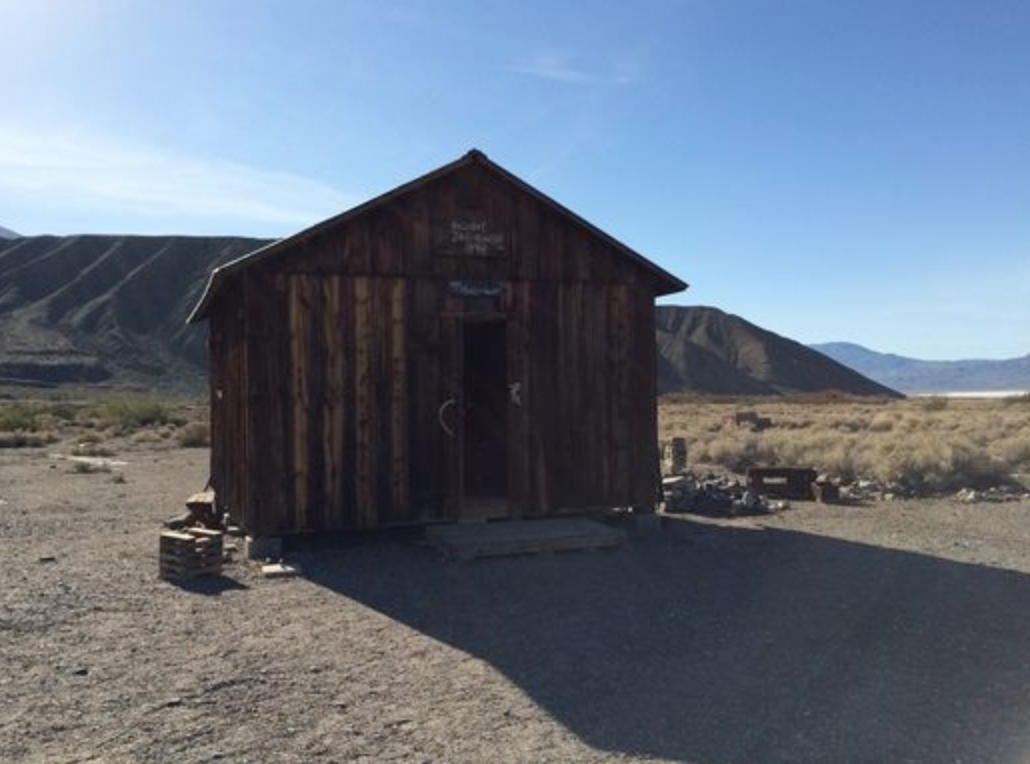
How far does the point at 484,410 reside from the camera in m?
14.9

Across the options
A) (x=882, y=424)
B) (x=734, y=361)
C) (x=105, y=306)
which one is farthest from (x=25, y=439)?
(x=734, y=361)

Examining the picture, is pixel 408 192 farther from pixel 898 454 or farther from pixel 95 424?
pixel 95 424

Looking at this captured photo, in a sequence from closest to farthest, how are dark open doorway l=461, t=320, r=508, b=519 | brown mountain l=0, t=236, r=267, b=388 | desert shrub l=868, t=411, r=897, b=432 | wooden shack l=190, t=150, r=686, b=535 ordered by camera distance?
wooden shack l=190, t=150, r=686, b=535 < dark open doorway l=461, t=320, r=508, b=519 < desert shrub l=868, t=411, r=897, b=432 < brown mountain l=0, t=236, r=267, b=388

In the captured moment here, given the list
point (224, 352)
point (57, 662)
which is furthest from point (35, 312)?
point (57, 662)

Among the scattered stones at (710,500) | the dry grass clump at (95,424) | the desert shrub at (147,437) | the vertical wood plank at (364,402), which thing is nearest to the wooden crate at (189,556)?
the vertical wood plank at (364,402)

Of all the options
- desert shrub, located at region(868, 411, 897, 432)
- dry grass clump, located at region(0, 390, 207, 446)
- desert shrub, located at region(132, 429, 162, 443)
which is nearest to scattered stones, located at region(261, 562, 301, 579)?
dry grass clump, located at region(0, 390, 207, 446)

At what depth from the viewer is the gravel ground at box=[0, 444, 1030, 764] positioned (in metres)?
5.39

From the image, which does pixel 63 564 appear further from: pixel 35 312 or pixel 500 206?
pixel 35 312

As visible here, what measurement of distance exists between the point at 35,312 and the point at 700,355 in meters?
67.2

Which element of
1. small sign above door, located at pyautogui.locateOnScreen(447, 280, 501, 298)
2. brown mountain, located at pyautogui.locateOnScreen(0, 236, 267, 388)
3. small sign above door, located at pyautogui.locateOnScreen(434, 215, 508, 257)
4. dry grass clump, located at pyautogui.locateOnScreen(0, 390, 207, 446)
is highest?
brown mountain, located at pyautogui.locateOnScreen(0, 236, 267, 388)

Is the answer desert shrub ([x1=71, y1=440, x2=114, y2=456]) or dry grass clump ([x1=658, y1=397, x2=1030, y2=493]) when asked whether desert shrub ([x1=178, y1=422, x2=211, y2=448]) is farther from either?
dry grass clump ([x1=658, y1=397, x2=1030, y2=493])

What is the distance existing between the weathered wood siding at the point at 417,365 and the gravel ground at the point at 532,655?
81 cm

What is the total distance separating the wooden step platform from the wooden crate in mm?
2297

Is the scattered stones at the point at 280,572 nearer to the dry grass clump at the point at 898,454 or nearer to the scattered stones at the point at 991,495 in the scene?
the scattered stones at the point at 991,495
